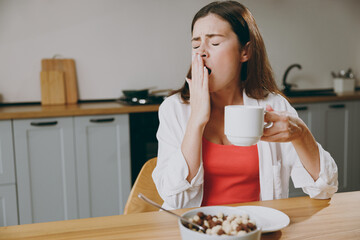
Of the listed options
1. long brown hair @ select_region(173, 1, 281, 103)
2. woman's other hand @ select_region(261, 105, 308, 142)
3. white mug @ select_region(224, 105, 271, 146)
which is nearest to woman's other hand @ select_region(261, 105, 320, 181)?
woman's other hand @ select_region(261, 105, 308, 142)

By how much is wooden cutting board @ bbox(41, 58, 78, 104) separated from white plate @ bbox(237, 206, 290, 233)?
87.0 inches

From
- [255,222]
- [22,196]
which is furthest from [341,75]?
[255,222]

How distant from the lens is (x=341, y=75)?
11.8ft

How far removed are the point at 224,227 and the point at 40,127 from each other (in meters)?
2.02

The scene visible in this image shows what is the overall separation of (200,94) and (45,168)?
162 cm

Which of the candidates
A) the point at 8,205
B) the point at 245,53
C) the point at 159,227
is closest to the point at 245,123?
the point at 159,227

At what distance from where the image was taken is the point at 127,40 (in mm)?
3061

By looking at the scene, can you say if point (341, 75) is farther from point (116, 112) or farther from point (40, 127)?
point (40, 127)

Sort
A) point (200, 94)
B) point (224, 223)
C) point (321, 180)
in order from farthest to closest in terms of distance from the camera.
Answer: point (200, 94)
point (321, 180)
point (224, 223)

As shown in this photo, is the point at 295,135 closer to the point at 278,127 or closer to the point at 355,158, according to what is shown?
the point at 278,127

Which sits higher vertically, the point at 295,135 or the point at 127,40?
the point at 127,40

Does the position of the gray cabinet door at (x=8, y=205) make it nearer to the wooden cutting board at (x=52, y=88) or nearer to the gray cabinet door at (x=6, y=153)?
the gray cabinet door at (x=6, y=153)

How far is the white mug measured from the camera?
0.82 m

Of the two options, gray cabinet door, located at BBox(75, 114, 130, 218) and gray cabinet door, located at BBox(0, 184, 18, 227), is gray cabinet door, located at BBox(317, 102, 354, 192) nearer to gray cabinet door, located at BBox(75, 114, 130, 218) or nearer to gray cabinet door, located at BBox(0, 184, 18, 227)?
gray cabinet door, located at BBox(75, 114, 130, 218)
